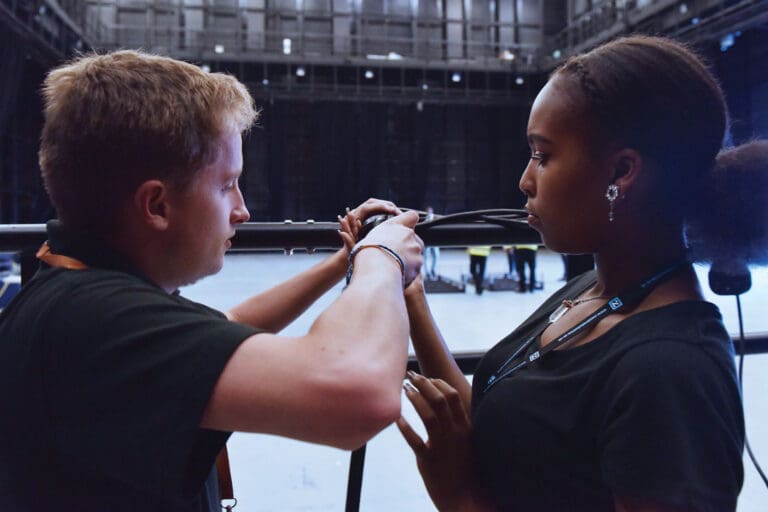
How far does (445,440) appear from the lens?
1.10 metres

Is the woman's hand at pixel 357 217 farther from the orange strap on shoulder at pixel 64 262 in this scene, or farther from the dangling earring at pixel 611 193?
the orange strap on shoulder at pixel 64 262

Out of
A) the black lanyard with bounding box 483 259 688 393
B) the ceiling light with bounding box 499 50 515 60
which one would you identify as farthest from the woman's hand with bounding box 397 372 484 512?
the ceiling light with bounding box 499 50 515 60

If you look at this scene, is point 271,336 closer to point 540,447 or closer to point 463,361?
point 540,447

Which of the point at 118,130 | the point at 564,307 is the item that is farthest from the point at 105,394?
the point at 564,307

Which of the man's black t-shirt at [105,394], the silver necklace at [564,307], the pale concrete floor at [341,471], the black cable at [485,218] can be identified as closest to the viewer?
the man's black t-shirt at [105,394]

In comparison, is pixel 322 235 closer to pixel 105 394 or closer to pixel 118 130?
pixel 118 130

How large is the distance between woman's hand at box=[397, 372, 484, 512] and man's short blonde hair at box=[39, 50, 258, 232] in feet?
1.82

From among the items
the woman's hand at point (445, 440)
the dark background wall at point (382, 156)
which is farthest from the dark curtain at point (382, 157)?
the woman's hand at point (445, 440)

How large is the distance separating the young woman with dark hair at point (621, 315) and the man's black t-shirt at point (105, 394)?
18.8 inches

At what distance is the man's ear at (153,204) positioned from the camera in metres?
0.88

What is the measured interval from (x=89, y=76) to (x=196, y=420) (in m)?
0.51

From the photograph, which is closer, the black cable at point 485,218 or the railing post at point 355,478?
the railing post at point 355,478

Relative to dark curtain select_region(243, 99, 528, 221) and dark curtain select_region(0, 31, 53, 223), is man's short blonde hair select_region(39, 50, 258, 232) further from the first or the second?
dark curtain select_region(243, 99, 528, 221)

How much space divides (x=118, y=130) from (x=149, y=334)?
0.30 meters
